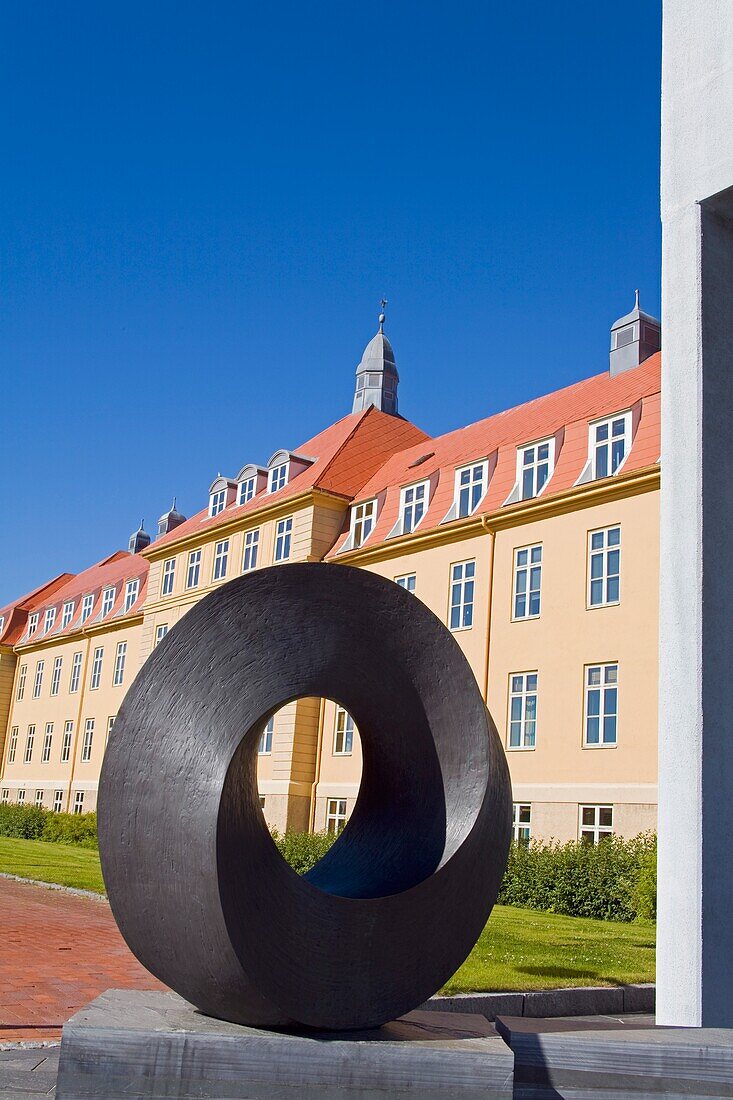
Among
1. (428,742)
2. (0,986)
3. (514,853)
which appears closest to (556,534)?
(514,853)

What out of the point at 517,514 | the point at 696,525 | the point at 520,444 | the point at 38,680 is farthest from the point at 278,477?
the point at 696,525

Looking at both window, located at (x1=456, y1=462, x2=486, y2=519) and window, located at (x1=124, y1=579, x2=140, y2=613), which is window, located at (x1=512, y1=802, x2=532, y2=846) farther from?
window, located at (x1=124, y1=579, x2=140, y2=613)

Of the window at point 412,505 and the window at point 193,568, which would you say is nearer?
the window at point 412,505

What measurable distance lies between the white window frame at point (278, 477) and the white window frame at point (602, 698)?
54.4 ft

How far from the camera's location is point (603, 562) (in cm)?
2542

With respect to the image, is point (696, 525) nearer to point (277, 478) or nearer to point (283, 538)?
point (283, 538)

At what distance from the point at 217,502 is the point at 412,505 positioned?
40.3 ft

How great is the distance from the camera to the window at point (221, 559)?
1567 inches

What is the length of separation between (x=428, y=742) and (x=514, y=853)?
18.6 m

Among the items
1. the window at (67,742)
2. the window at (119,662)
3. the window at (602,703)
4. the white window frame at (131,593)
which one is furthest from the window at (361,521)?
the window at (67,742)

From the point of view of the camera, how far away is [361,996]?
4633 millimetres

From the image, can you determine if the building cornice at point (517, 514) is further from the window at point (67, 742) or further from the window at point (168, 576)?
the window at point (67, 742)

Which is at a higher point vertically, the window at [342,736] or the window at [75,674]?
the window at [75,674]

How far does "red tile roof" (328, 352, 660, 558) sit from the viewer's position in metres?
26.2
